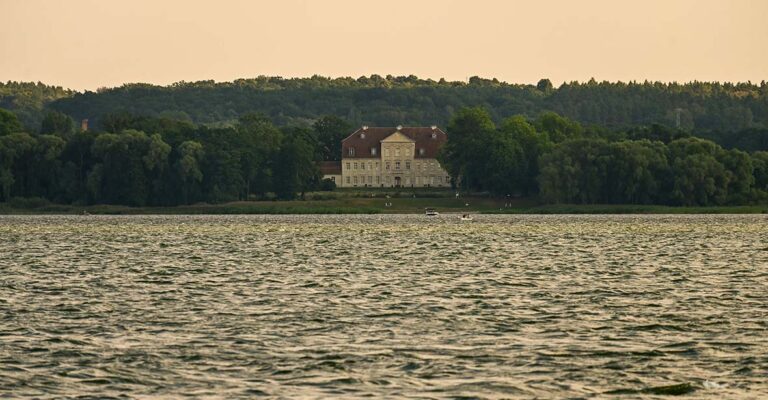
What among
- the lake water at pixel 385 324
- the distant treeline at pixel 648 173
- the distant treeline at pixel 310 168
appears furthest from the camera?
the distant treeline at pixel 310 168

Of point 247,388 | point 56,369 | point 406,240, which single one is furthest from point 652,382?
point 406,240

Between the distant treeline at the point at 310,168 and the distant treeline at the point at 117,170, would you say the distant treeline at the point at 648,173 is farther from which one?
the distant treeline at the point at 117,170

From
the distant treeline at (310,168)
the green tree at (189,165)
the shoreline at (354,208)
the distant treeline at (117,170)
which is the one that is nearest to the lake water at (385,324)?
the shoreline at (354,208)

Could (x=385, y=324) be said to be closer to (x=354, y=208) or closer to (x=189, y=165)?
(x=354, y=208)

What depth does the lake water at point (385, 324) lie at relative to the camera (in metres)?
28.5

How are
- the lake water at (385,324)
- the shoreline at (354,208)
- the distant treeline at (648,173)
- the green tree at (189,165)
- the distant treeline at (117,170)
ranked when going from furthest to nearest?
the distant treeline at (117,170) < the green tree at (189,165) < the shoreline at (354,208) < the distant treeline at (648,173) < the lake water at (385,324)

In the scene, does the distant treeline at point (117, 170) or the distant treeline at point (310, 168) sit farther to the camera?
the distant treeline at point (117, 170)

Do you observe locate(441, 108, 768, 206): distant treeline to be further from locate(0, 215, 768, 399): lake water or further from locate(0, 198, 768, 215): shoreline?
locate(0, 215, 768, 399): lake water

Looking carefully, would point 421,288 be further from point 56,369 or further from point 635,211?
point 635,211

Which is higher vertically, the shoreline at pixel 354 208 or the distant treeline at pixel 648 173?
the distant treeline at pixel 648 173

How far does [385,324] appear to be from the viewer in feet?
125

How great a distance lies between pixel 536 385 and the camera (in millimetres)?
27953

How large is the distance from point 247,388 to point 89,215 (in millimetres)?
152682

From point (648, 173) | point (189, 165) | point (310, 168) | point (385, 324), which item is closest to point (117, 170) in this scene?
point (189, 165)
